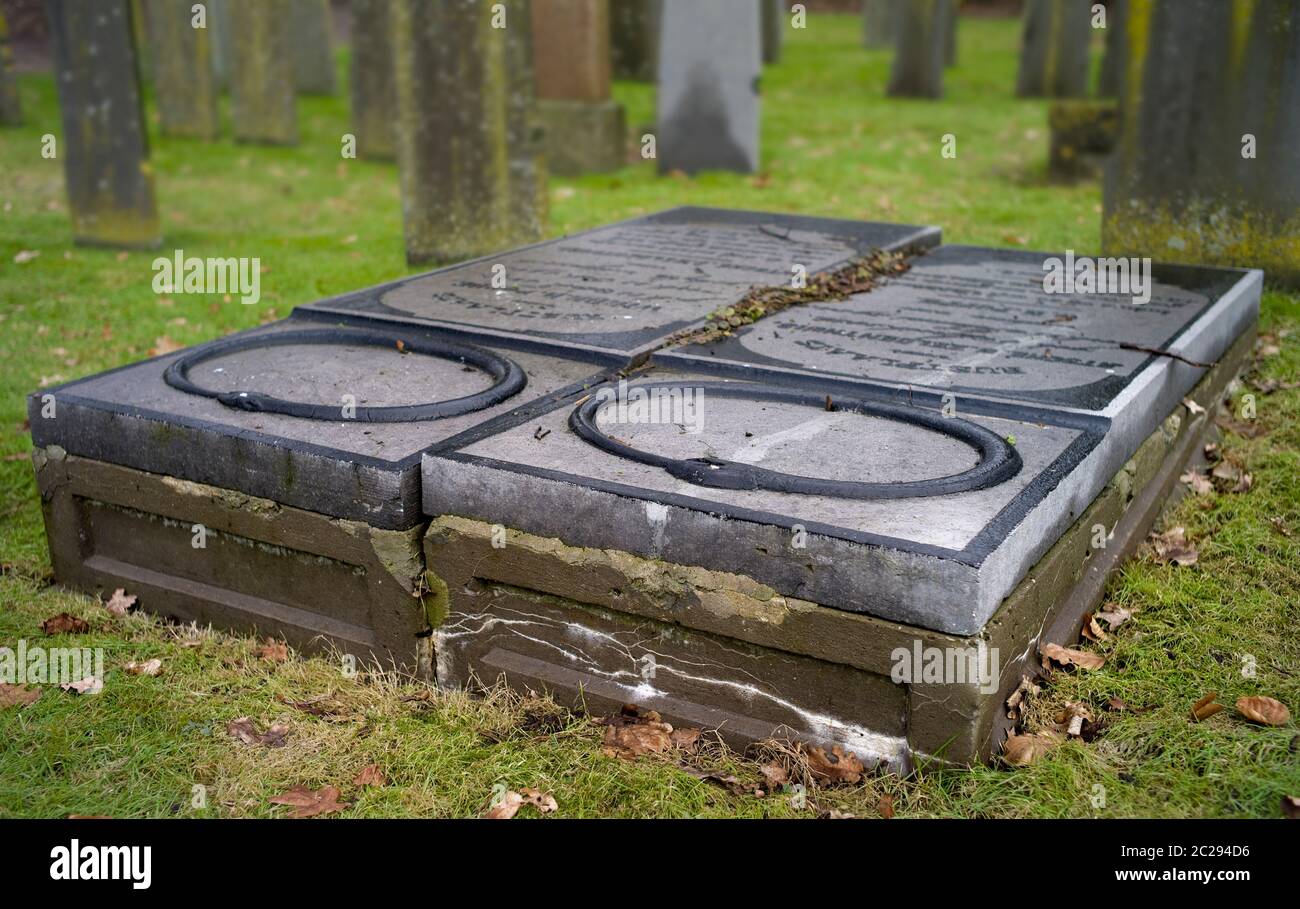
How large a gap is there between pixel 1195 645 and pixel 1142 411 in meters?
0.89

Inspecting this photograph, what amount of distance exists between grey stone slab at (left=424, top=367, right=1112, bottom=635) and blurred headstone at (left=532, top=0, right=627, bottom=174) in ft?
26.6

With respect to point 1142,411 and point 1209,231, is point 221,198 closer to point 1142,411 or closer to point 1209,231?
point 1209,231

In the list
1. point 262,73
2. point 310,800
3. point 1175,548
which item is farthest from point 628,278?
point 262,73

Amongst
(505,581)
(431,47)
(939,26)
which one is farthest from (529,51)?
(939,26)

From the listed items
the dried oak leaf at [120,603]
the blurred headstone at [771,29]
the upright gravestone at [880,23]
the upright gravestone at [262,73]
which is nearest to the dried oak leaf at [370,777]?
the dried oak leaf at [120,603]

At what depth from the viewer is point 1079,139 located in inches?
441

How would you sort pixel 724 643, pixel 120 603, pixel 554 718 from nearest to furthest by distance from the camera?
pixel 724 643, pixel 554 718, pixel 120 603

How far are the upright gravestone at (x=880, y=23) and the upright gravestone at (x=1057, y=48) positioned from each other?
6.37 metres

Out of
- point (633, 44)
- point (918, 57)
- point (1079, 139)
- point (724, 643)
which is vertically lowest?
point (724, 643)

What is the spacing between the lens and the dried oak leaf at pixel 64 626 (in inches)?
165

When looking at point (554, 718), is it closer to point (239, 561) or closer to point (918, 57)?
point (239, 561)

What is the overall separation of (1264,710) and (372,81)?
413 inches

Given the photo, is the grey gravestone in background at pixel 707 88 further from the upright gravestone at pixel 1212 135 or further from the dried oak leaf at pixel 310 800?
the dried oak leaf at pixel 310 800

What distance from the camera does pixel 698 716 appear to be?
3.52 m
